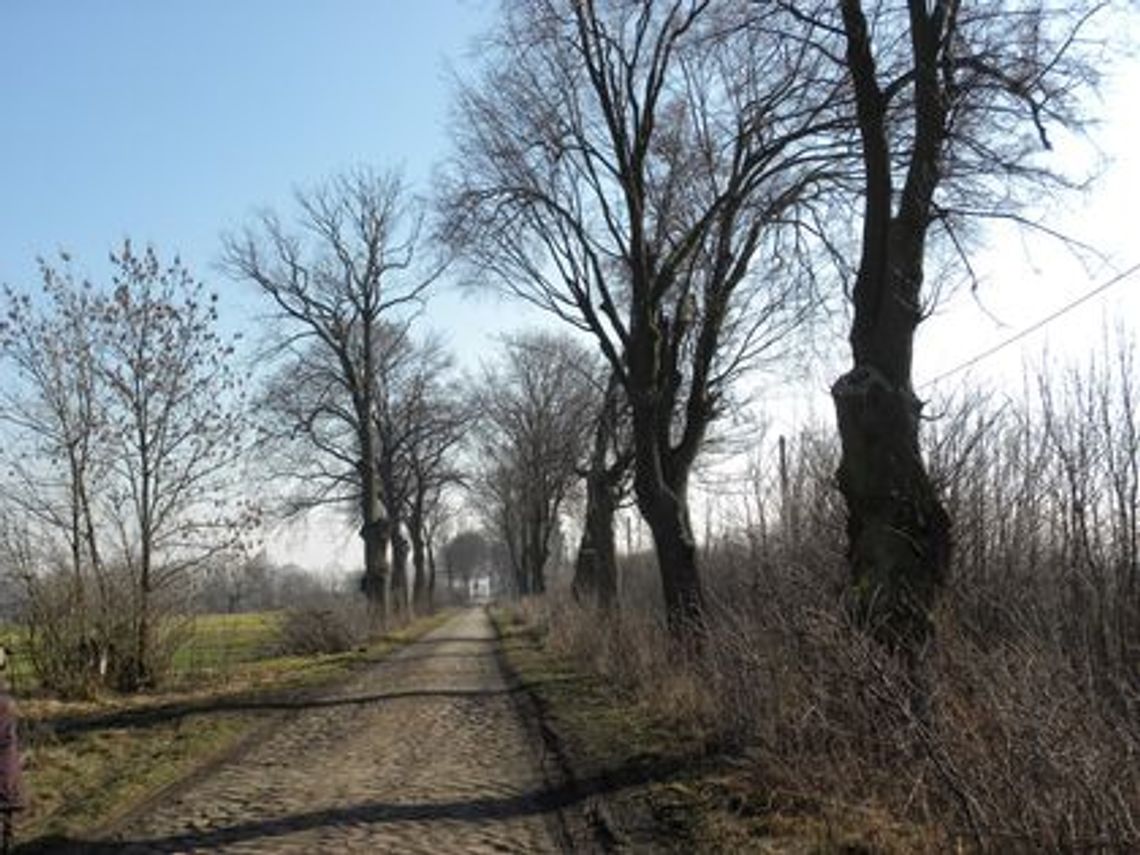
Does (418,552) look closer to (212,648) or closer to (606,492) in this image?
(606,492)

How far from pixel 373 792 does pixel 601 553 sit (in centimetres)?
2098

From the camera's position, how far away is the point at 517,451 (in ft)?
198

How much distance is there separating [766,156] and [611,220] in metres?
3.07

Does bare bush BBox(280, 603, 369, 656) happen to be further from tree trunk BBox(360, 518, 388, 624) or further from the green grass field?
tree trunk BBox(360, 518, 388, 624)

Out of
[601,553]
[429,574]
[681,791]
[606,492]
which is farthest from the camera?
[429,574]

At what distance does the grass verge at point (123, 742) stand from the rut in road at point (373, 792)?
18.8 inches

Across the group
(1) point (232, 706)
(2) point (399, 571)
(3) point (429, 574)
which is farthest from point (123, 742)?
(3) point (429, 574)

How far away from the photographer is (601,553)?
31.6 metres

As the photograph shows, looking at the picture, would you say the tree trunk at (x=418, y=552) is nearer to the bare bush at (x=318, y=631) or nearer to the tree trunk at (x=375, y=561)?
the tree trunk at (x=375, y=561)

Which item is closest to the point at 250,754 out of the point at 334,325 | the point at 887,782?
the point at 887,782

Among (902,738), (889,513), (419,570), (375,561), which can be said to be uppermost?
(419,570)

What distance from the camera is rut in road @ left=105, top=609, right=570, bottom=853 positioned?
345 inches

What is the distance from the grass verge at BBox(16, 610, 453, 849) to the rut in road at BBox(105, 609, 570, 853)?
0.48 metres

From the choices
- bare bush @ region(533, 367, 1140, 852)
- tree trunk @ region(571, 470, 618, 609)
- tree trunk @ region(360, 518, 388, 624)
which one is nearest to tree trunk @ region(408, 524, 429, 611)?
tree trunk @ region(360, 518, 388, 624)
